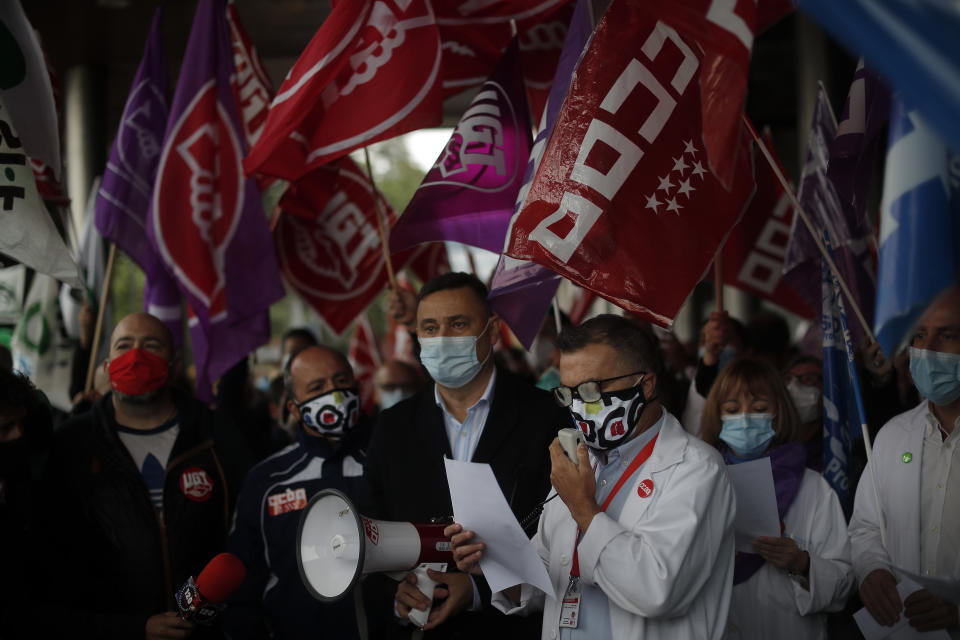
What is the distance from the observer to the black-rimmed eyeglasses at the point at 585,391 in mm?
3078

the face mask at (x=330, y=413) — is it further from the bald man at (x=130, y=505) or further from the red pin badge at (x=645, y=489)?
the red pin badge at (x=645, y=489)

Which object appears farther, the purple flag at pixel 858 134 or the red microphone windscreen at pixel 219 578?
the purple flag at pixel 858 134

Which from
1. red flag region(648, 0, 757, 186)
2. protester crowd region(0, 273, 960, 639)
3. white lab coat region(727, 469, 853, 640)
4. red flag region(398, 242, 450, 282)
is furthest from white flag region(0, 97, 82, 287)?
red flag region(398, 242, 450, 282)

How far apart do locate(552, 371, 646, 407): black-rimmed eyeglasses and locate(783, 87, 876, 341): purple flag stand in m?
1.92

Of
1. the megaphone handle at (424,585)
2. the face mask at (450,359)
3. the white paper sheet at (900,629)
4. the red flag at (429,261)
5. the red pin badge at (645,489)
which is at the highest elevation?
the red flag at (429,261)

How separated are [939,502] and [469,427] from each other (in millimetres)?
1801

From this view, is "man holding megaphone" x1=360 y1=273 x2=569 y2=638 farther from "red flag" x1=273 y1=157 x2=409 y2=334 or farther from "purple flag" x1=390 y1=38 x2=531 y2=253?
"red flag" x1=273 y1=157 x2=409 y2=334

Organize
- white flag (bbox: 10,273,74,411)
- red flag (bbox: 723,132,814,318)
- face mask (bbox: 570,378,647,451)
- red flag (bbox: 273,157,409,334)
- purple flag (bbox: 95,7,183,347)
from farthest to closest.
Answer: red flag (bbox: 273,157,409,334)
white flag (bbox: 10,273,74,411)
red flag (bbox: 723,132,814,318)
purple flag (bbox: 95,7,183,347)
face mask (bbox: 570,378,647,451)

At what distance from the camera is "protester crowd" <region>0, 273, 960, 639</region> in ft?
9.70

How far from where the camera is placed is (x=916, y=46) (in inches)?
68.2

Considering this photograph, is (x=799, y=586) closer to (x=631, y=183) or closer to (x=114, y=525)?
(x=631, y=183)

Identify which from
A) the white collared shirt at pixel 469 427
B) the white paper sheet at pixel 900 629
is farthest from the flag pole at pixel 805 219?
the white collared shirt at pixel 469 427

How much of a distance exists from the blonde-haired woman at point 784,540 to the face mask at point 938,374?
0.55 metres

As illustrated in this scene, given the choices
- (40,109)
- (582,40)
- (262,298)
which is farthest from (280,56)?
(582,40)
